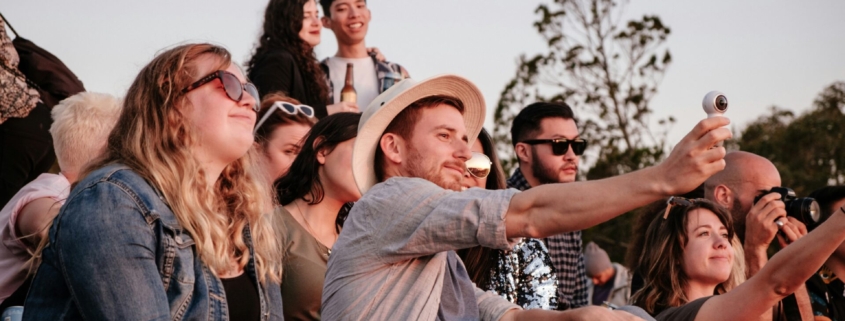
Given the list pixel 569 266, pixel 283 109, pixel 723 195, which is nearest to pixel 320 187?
pixel 283 109

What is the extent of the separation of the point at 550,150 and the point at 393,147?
3.65 m

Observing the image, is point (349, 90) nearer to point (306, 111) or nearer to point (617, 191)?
point (306, 111)

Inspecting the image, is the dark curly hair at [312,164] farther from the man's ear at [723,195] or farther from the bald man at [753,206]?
the man's ear at [723,195]

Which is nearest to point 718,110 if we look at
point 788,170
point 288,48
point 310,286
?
point 310,286

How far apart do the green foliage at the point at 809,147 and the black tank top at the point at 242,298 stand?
1577cm

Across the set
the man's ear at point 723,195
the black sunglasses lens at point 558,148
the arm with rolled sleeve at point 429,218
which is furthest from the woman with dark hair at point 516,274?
the black sunglasses lens at point 558,148

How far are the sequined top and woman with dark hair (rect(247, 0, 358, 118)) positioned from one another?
7.20 feet

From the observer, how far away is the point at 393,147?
3975 millimetres

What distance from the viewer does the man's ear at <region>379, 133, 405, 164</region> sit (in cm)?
395

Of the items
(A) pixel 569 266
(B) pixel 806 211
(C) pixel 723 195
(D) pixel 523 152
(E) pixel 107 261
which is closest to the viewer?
(E) pixel 107 261

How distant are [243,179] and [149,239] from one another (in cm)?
84

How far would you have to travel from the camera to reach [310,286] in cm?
499

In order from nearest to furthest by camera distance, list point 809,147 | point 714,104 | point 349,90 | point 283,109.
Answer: point 714,104
point 283,109
point 349,90
point 809,147

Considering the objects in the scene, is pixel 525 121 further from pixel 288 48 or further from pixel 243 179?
pixel 243 179
